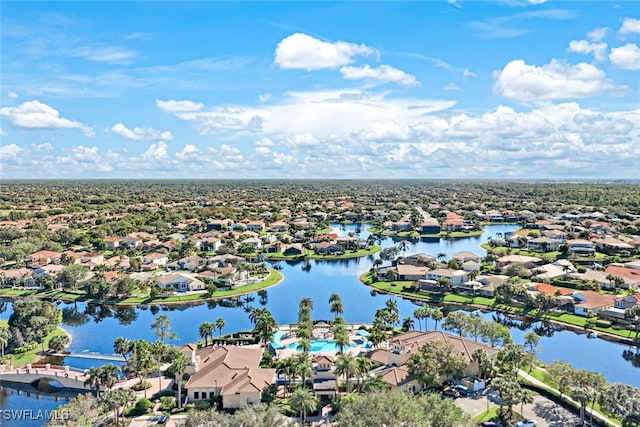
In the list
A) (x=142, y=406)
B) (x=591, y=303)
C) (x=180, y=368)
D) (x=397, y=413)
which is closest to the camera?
(x=397, y=413)

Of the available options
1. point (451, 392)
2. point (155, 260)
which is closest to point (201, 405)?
point (451, 392)

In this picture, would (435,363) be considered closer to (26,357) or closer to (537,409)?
(537,409)

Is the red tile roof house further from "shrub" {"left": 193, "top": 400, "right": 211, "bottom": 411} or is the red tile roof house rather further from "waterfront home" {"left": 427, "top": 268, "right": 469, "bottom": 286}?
"shrub" {"left": 193, "top": 400, "right": 211, "bottom": 411}

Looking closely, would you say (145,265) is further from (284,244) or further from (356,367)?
(356,367)

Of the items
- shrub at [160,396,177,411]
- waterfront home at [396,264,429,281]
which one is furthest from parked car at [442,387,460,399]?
waterfront home at [396,264,429,281]

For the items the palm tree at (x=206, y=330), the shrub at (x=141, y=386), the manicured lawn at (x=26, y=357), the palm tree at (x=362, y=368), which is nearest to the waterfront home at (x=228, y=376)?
the shrub at (x=141, y=386)

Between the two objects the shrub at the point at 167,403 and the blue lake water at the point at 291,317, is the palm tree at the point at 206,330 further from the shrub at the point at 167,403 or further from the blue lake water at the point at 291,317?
the shrub at the point at 167,403

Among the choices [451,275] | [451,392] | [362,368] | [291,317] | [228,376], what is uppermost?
[451,275]
